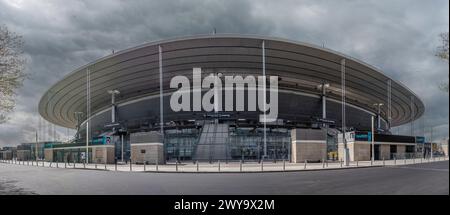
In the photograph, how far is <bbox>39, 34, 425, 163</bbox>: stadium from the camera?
150ft

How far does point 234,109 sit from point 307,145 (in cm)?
2134

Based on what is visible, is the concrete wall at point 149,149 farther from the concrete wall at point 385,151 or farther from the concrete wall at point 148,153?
the concrete wall at point 385,151

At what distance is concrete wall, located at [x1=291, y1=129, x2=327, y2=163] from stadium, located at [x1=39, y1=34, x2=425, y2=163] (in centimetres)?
12

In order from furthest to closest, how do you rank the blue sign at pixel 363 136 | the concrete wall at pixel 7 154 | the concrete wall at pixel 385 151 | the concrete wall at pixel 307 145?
1. the concrete wall at pixel 7 154
2. the concrete wall at pixel 385 151
3. the blue sign at pixel 363 136
4. the concrete wall at pixel 307 145

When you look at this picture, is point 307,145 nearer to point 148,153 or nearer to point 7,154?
point 148,153

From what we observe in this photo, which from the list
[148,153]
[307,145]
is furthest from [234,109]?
[148,153]

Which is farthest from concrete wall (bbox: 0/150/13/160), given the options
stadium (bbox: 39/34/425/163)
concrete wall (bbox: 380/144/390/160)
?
concrete wall (bbox: 380/144/390/160)

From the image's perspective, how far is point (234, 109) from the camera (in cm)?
5875

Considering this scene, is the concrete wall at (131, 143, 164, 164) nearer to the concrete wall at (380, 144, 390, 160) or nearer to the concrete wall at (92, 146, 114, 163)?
the concrete wall at (92, 146, 114, 163)

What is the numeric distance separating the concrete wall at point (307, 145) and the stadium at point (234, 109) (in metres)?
0.12

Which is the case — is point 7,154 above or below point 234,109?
below

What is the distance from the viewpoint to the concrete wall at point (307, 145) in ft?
128

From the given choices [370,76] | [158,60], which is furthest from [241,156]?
[370,76]

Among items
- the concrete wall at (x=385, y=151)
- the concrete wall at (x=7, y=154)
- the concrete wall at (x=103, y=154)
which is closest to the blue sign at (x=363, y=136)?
the concrete wall at (x=385, y=151)
